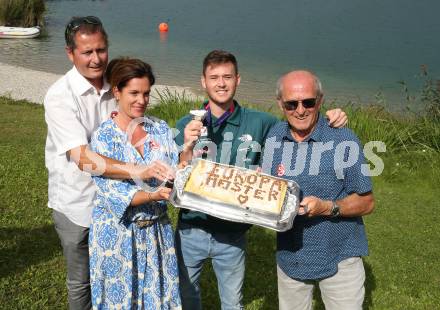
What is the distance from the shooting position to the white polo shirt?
3.21m

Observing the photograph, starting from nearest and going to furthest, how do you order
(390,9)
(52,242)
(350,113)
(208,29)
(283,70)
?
1. (52,242)
2. (350,113)
3. (283,70)
4. (208,29)
5. (390,9)

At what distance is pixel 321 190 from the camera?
10.1 ft

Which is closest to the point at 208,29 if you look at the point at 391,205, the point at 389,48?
the point at 389,48

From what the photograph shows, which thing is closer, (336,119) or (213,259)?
(336,119)

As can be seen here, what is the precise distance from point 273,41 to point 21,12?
14084 millimetres

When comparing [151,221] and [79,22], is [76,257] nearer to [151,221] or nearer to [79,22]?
[151,221]

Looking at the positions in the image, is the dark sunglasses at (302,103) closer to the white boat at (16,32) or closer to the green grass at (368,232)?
the green grass at (368,232)

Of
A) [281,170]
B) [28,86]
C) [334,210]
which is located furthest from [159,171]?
[28,86]

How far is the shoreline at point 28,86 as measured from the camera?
14.5m

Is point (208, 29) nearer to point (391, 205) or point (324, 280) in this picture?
point (391, 205)

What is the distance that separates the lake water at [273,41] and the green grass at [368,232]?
5.12 m

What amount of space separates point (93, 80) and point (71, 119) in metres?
0.32

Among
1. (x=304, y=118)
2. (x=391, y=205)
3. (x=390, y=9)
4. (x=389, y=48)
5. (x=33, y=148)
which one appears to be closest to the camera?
(x=304, y=118)

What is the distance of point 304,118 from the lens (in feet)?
9.96
